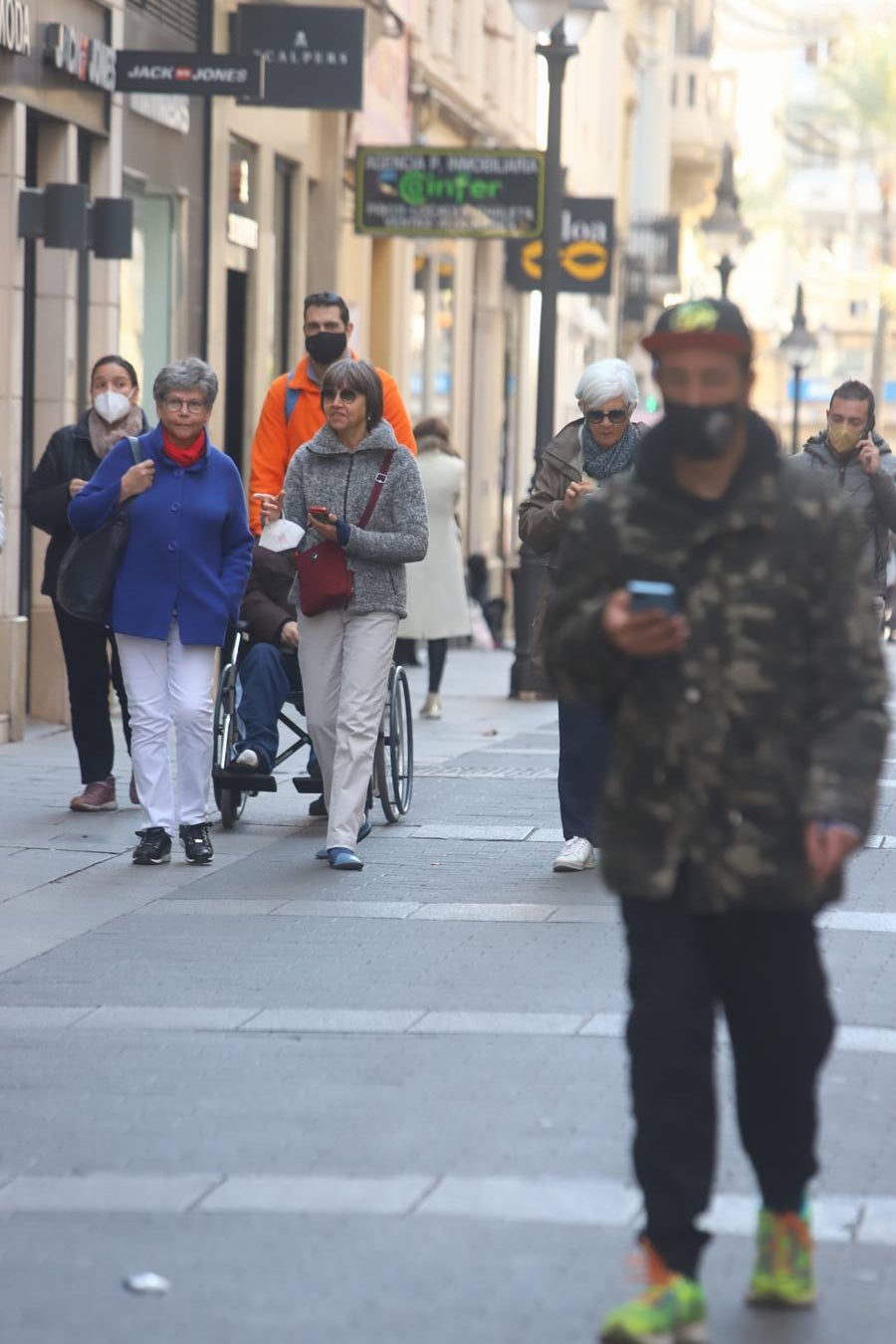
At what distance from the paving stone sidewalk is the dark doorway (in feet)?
33.5

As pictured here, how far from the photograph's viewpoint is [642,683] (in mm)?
4379

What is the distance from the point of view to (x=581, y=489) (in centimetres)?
955

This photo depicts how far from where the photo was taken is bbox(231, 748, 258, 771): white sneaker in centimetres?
1058

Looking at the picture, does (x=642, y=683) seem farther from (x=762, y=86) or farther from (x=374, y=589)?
(x=762, y=86)

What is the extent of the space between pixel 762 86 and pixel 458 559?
96.6m

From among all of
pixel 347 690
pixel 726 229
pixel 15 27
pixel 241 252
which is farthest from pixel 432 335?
pixel 347 690

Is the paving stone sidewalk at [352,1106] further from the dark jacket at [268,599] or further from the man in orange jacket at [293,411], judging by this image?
the man in orange jacket at [293,411]

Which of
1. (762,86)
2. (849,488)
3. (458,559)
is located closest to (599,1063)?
(849,488)

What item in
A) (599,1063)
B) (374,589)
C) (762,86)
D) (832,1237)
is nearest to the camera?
(832,1237)

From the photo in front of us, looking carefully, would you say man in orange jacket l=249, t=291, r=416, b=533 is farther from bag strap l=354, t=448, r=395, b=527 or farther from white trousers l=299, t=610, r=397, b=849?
white trousers l=299, t=610, r=397, b=849

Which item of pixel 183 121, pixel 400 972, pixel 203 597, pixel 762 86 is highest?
pixel 762 86

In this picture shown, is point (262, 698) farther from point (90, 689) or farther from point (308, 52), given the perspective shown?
point (308, 52)

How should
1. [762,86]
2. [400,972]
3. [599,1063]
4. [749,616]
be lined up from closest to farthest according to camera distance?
[749,616] < [599,1063] < [400,972] < [762,86]

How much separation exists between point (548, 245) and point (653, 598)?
47.4 ft
